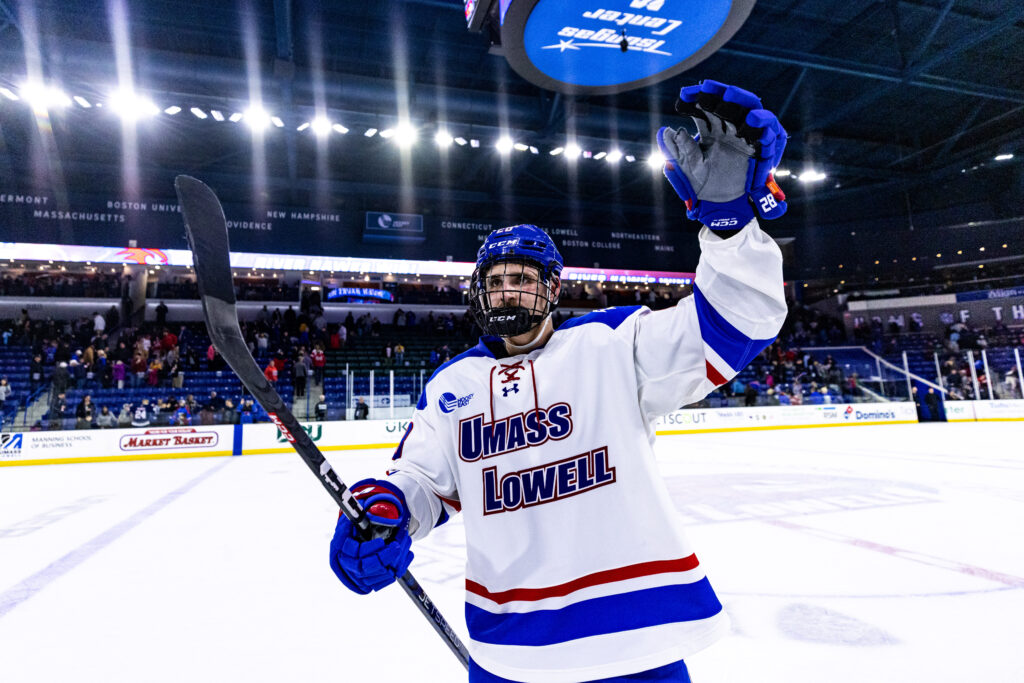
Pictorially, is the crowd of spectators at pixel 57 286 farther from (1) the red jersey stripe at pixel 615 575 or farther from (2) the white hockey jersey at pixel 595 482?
(1) the red jersey stripe at pixel 615 575

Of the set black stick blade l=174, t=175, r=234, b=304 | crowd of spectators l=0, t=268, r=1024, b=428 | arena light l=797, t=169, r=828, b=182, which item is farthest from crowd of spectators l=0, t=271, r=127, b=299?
arena light l=797, t=169, r=828, b=182

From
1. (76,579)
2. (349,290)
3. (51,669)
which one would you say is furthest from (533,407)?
(349,290)

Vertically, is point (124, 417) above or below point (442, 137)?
below

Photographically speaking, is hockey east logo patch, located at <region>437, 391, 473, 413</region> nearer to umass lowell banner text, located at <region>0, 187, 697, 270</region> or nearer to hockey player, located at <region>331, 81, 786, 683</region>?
hockey player, located at <region>331, 81, 786, 683</region>

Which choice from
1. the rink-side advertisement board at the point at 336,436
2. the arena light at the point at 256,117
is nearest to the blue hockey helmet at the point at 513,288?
the rink-side advertisement board at the point at 336,436

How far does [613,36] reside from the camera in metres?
6.56

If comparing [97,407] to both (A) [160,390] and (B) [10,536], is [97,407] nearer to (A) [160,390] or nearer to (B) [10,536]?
(A) [160,390]

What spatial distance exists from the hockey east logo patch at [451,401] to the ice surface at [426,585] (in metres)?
1.10

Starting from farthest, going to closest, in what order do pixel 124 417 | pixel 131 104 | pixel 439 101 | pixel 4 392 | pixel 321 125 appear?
pixel 439 101
pixel 321 125
pixel 131 104
pixel 4 392
pixel 124 417

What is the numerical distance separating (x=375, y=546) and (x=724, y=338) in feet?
2.70

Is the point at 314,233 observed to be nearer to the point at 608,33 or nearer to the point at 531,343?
the point at 608,33

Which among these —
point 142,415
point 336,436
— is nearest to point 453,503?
point 336,436

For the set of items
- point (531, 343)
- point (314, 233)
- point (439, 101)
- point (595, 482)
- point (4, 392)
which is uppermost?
point (439, 101)

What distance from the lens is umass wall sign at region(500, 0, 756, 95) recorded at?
5.93m
